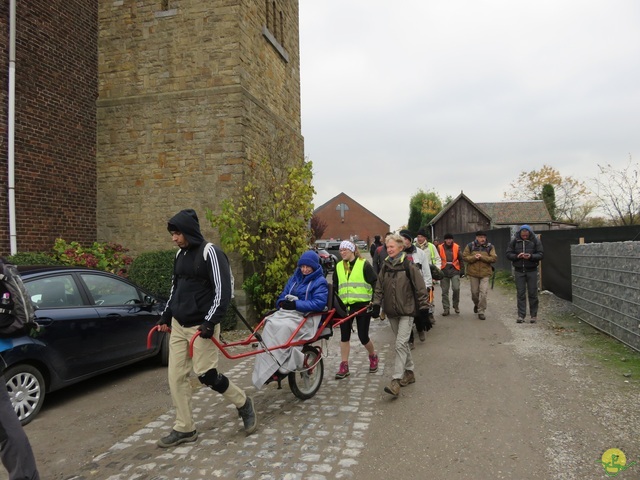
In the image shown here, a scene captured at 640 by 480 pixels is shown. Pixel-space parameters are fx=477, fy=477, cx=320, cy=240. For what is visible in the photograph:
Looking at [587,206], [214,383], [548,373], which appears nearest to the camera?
[214,383]

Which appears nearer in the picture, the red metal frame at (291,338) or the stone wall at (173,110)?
the red metal frame at (291,338)

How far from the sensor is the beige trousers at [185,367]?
4137mm

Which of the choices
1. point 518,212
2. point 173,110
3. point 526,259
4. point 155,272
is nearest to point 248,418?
point 155,272

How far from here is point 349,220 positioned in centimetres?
7756

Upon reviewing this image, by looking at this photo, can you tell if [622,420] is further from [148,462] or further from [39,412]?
[39,412]

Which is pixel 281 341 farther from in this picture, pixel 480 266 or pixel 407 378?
pixel 480 266

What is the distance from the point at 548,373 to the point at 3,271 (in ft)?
→ 19.7

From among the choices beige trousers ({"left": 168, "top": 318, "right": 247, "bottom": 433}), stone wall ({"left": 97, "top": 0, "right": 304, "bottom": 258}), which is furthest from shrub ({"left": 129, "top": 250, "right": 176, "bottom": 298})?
beige trousers ({"left": 168, "top": 318, "right": 247, "bottom": 433})

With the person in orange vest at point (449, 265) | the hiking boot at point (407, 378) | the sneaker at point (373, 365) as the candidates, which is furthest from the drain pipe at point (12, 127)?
the person in orange vest at point (449, 265)

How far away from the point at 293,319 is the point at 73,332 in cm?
248

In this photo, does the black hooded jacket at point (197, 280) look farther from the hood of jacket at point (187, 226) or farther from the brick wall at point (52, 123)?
the brick wall at point (52, 123)

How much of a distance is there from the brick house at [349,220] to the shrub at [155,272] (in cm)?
6739

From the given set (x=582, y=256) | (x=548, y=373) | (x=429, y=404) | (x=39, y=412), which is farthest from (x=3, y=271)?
(x=582, y=256)

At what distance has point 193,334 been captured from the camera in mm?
4207
